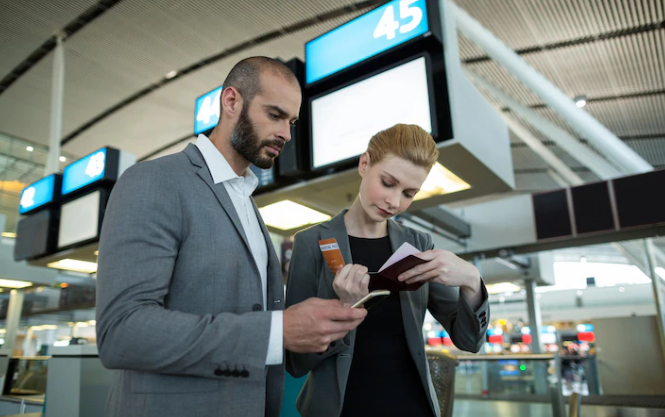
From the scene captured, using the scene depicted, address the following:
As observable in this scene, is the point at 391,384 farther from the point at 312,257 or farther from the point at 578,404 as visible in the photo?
the point at 578,404

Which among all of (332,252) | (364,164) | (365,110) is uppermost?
(365,110)

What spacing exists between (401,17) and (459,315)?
259cm

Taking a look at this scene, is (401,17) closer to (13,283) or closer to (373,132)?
(373,132)

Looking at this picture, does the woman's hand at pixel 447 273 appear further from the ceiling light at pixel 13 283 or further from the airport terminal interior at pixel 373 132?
the ceiling light at pixel 13 283

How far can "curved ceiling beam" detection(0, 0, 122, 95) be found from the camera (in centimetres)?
835

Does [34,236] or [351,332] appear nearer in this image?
[351,332]

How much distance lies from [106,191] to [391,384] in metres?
5.13

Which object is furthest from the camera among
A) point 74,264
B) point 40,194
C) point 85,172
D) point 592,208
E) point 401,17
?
point 592,208

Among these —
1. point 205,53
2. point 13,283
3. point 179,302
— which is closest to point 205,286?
point 179,302

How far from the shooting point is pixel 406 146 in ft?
5.48

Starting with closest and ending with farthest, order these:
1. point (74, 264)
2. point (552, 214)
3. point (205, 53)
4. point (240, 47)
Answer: point (74, 264) → point (552, 214) → point (240, 47) → point (205, 53)

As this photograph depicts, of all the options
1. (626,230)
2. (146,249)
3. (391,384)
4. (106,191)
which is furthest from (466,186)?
(626,230)

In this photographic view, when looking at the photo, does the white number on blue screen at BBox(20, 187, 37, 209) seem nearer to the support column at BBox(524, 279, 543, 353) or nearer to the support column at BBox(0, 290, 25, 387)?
the support column at BBox(0, 290, 25, 387)

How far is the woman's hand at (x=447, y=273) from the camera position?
1.38 m
